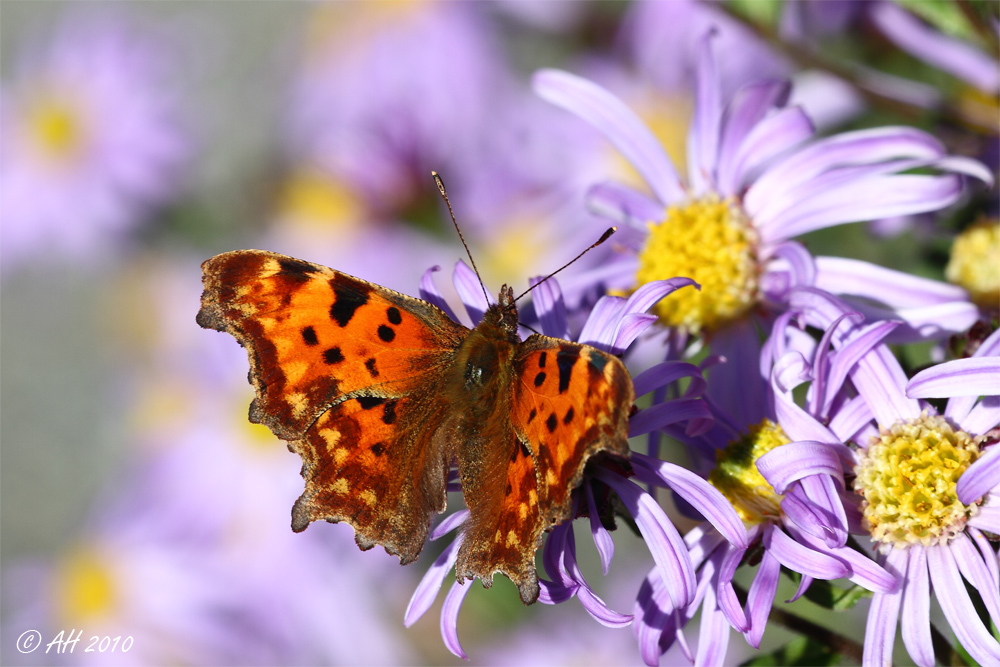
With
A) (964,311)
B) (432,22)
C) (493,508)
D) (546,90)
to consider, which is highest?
(432,22)

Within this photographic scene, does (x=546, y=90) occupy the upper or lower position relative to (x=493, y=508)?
upper

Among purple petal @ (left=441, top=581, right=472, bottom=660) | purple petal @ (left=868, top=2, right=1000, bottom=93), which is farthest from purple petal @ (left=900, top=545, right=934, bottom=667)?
purple petal @ (left=868, top=2, right=1000, bottom=93)

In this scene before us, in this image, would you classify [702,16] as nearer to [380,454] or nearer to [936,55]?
[936,55]

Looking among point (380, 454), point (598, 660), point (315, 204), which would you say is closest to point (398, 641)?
point (598, 660)

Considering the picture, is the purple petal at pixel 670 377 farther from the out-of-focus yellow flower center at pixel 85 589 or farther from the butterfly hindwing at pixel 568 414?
the out-of-focus yellow flower center at pixel 85 589

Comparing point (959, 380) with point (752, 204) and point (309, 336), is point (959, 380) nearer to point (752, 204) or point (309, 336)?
point (752, 204)

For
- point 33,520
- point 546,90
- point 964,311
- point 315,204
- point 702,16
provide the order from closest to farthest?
point 964,311 → point 546,90 → point 702,16 → point 315,204 → point 33,520
